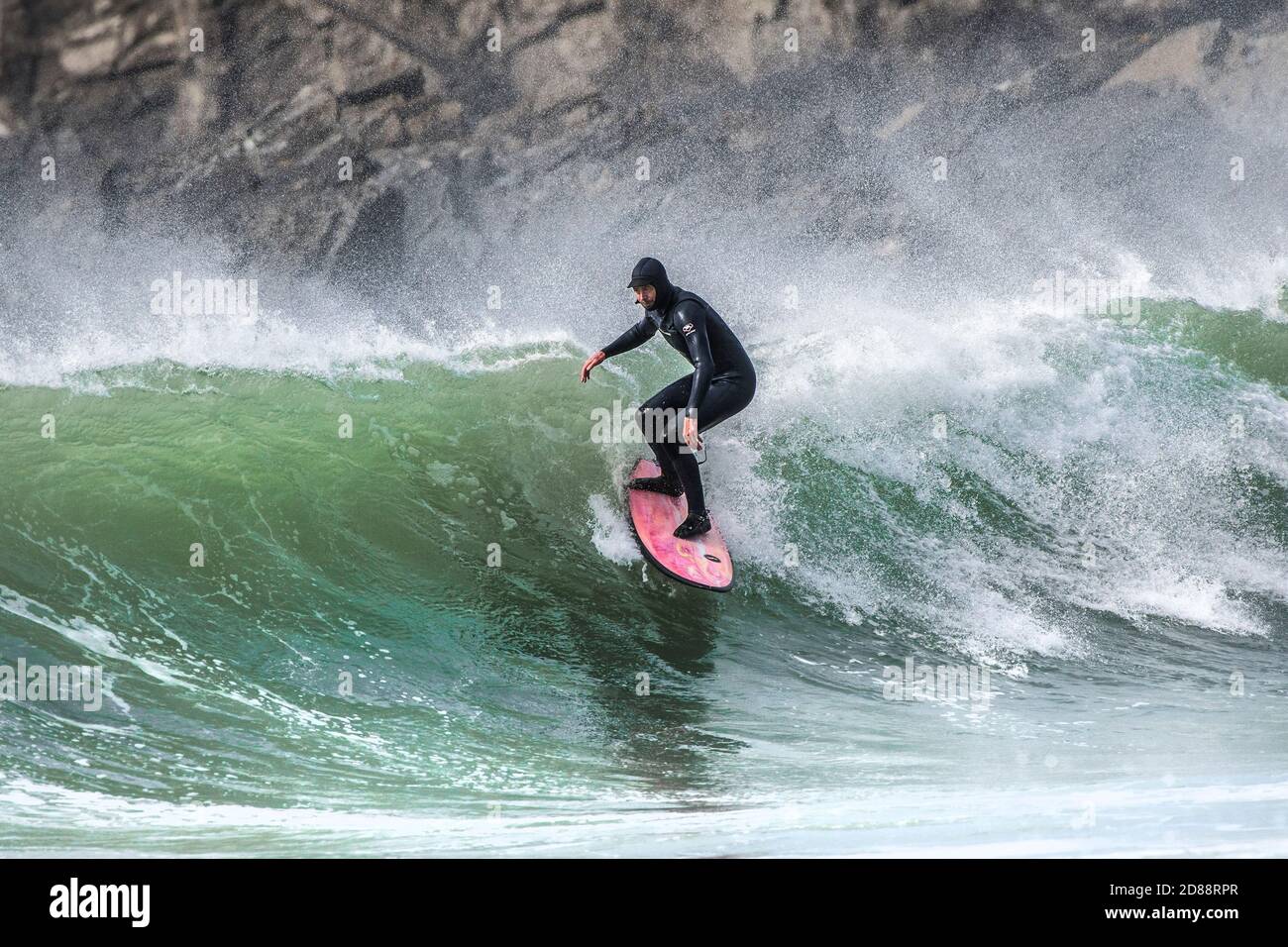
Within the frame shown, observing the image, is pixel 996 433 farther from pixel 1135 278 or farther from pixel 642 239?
pixel 1135 278

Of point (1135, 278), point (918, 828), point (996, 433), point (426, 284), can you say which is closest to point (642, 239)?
point (426, 284)

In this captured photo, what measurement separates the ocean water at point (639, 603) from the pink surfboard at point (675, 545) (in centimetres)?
31

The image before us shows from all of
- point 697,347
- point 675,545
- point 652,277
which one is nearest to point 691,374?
point 697,347

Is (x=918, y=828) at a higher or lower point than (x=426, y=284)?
lower

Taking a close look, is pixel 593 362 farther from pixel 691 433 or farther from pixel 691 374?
pixel 691 433

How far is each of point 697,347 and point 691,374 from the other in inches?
10.1

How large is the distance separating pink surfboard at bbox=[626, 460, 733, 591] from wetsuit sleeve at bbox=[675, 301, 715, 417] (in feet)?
2.54

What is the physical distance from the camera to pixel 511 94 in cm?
1620

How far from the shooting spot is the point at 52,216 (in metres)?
15.4

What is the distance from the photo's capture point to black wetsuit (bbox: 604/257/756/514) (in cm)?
543

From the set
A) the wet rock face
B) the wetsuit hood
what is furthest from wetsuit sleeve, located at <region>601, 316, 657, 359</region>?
the wet rock face

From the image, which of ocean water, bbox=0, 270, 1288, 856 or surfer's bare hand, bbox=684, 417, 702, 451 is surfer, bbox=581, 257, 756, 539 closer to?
surfer's bare hand, bbox=684, 417, 702, 451

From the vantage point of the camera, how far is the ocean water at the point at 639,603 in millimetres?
4012

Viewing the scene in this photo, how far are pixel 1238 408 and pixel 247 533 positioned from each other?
718 centimetres
